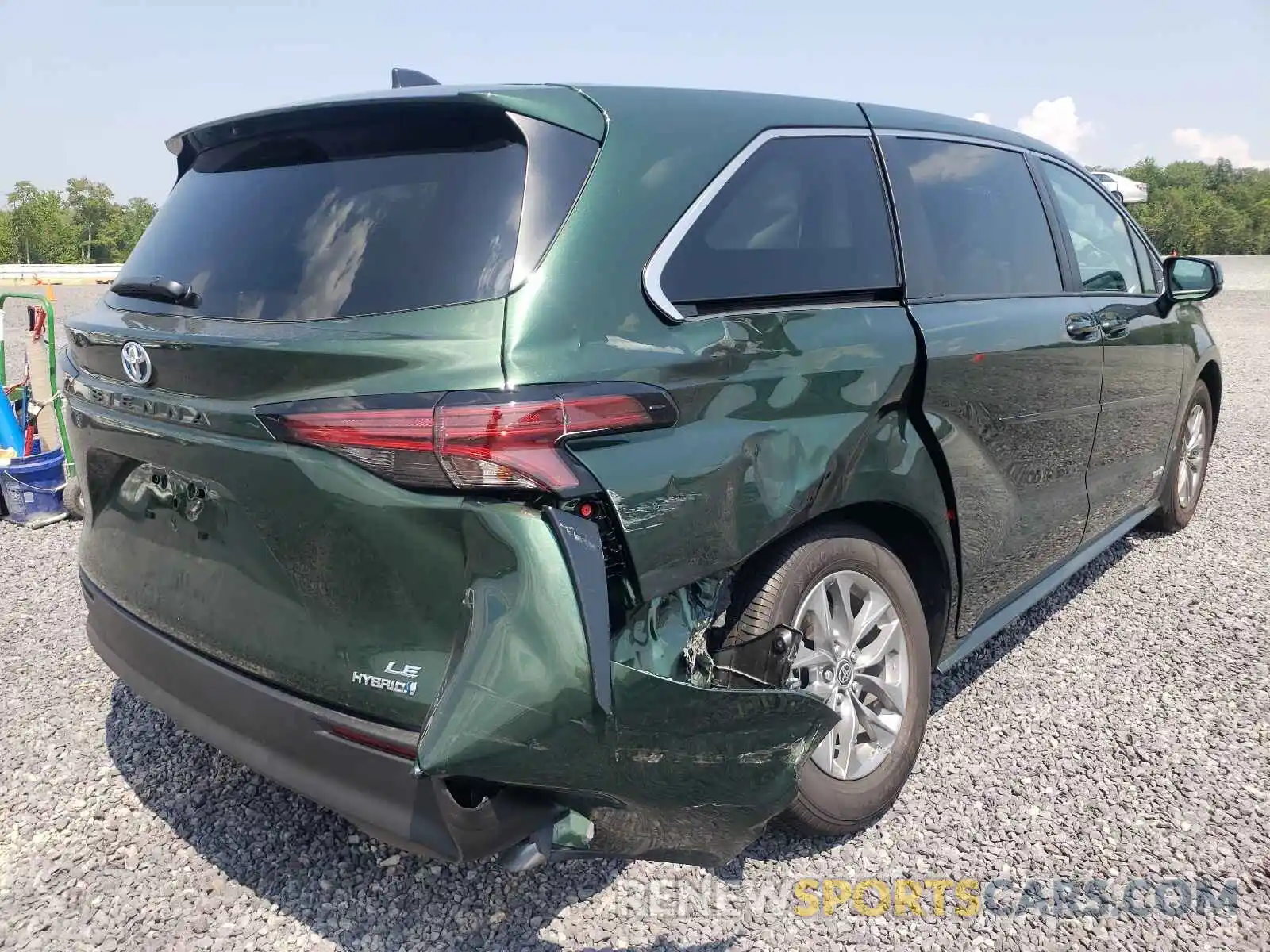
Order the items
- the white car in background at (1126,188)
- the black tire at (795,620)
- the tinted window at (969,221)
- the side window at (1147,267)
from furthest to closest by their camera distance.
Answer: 1. the white car in background at (1126,188)
2. the side window at (1147,267)
3. the tinted window at (969,221)
4. the black tire at (795,620)

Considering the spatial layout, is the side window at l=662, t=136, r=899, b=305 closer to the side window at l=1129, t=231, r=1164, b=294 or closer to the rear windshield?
the rear windshield

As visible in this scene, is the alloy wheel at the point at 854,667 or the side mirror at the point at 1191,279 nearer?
the alloy wheel at the point at 854,667

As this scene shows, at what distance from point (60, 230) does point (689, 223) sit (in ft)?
366

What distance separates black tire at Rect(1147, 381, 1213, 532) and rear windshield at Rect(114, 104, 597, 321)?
404 cm

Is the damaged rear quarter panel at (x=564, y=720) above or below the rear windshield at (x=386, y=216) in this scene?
below

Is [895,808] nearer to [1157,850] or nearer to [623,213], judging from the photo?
[1157,850]

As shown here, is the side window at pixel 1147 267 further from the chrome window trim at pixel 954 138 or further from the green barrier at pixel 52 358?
the green barrier at pixel 52 358

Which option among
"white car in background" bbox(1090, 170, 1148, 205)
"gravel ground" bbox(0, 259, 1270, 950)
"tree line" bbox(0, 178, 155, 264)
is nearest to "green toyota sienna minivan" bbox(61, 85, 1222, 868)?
"gravel ground" bbox(0, 259, 1270, 950)

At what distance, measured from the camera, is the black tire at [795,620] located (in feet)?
7.27

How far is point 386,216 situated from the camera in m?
1.94

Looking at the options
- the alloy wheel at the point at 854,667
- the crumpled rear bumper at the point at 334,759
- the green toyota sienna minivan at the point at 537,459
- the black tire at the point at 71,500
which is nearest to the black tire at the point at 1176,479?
the green toyota sienna minivan at the point at 537,459

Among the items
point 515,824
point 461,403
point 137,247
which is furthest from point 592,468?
point 137,247

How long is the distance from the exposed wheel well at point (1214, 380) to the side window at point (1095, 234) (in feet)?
4.24

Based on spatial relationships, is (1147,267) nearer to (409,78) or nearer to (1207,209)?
(409,78)
